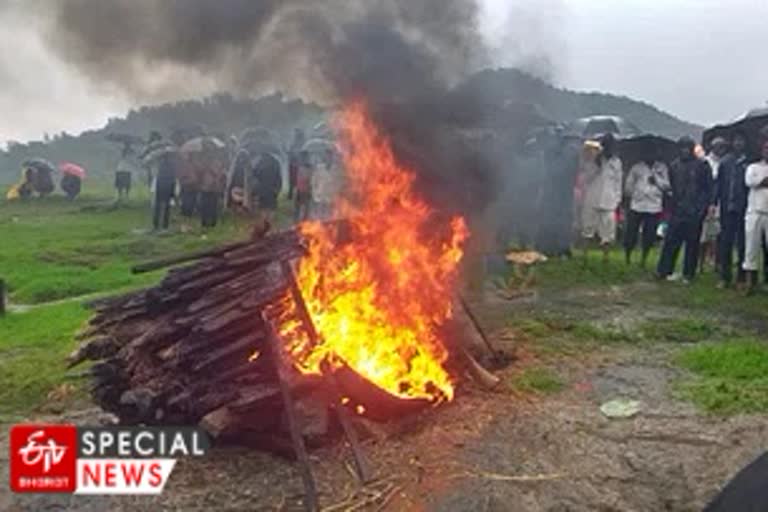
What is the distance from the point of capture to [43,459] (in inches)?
230

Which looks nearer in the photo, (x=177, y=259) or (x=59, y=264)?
(x=177, y=259)

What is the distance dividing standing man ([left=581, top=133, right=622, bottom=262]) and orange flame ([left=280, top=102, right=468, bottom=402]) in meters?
7.54

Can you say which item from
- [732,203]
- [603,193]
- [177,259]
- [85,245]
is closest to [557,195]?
[603,193]

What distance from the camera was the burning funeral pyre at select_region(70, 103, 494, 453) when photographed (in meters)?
6.05

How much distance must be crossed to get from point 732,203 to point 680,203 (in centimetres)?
90

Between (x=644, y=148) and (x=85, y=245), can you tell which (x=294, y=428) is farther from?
(x=85, y=245)

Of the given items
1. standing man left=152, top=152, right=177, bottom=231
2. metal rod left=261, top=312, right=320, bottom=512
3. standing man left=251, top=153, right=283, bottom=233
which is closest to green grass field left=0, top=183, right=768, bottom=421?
standing man left=152, top=152, right=177, bottom=231

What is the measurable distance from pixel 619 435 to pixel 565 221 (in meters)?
9.14

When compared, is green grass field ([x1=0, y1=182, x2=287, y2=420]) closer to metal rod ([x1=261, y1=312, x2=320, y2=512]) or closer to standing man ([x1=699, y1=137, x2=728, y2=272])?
metal rod ([x1=261, y1=312, x2=320, y2=512])

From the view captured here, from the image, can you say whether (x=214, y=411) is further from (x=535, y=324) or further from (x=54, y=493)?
(x=535, y=324)

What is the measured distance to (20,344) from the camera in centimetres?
1045

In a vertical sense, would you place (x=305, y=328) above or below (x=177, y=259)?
below

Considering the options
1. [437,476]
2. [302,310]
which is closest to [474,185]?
[302,310]

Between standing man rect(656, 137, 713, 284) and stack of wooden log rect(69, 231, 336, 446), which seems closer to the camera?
stack of wooden log rect(69, 231, 336, 446)
